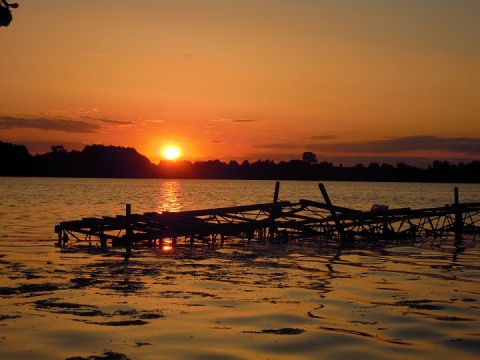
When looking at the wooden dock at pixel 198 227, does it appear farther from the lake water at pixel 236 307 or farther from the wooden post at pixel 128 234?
the lake water at pixel 236 307

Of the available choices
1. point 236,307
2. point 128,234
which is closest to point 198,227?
point 128,234

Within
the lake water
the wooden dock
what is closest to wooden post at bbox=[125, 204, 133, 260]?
the wooden dock

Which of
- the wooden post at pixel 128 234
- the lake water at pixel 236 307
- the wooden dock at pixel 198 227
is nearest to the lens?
the lake water at pixel 236 307

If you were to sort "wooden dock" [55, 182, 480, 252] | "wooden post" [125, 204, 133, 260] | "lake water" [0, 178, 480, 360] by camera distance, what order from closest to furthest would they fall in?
"lake water" [0, 178, 480, 360] → "wooden post" [125, 204, 133, 260] → "wooden dock" [55, 182, 480, 252]

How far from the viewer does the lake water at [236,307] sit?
36.4ft

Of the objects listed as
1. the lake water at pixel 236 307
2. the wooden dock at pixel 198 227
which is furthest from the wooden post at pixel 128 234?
the lake water at pixel 236 307

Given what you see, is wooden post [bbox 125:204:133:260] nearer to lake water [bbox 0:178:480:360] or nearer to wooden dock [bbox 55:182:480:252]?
wooden dock [bbox 55:182:480:252]

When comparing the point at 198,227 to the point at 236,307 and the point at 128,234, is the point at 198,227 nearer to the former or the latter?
the point at 128,234

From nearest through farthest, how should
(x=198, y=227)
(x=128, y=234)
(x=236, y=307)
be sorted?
(x=236, y=307) → (x=128, y=234) → (x=198, y=227)

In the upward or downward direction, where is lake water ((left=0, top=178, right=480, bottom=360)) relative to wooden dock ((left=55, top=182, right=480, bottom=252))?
downward

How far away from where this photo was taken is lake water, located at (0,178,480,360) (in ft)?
36.4

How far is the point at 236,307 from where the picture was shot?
47.4 feet

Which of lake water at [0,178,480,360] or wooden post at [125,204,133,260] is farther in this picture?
wooden post at [125,204,133,260]

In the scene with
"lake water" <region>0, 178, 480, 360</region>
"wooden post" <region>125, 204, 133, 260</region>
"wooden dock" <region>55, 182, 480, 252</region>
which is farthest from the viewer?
"wooden dock" <region>55, 182, 480, 252</region>
